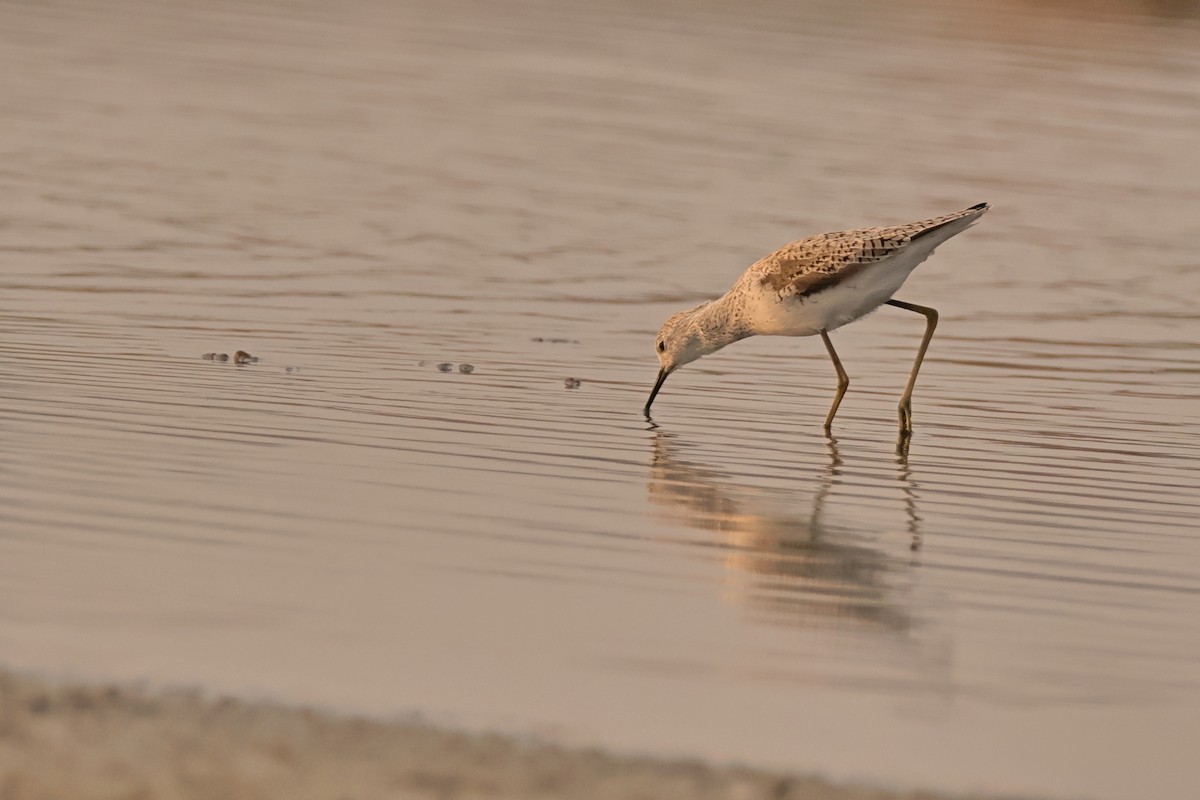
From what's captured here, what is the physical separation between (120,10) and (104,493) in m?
30.0

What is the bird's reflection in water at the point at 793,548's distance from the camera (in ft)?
24.7

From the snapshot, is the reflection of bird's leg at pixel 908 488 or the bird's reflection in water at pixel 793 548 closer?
the bird's reflection in water at pixel 793 548

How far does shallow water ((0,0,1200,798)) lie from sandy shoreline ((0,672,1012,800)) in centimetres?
29

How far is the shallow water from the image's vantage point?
6488mm

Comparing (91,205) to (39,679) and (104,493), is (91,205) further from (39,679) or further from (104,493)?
(39,679)

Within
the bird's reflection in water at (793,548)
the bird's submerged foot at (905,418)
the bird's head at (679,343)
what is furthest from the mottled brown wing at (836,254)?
the bird's reflection in water at (793,548)

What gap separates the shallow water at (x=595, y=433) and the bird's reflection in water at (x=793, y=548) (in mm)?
28

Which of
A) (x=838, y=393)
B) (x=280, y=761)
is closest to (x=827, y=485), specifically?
(x=838, y=393)

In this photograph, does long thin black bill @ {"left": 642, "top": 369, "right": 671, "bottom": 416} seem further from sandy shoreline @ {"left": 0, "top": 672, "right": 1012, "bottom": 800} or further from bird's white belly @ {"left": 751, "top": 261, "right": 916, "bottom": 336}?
sandy shoreline @ {"left": 0, "top": 672, "right": 1012, "bottom": 800}

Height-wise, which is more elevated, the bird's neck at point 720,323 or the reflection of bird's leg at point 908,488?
the bird's neck at point 720,323

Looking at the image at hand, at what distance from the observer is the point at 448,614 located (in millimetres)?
7145

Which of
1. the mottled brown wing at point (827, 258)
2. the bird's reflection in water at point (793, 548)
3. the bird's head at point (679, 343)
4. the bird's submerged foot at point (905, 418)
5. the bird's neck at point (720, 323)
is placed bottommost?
the bird's reflection in water at point (793, 548)

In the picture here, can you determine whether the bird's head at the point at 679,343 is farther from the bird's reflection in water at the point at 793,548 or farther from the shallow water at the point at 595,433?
the bird's reflection in water at the point at 793,548

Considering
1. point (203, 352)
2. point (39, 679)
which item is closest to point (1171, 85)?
point (203, 352)
